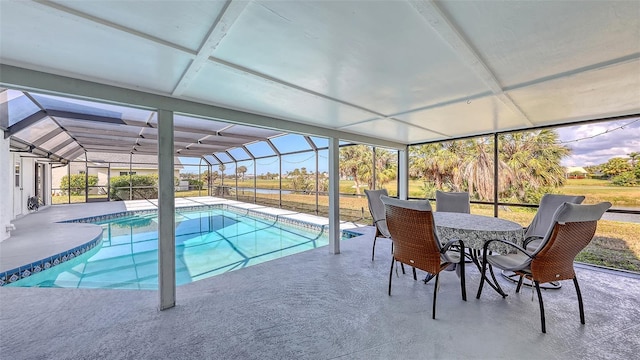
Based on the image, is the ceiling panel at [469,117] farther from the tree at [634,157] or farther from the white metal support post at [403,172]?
the tree at [634,157]

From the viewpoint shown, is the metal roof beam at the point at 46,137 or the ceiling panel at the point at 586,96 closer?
the ceiling panel at the point at 586,96

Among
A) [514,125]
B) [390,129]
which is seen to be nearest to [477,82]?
[390,129]

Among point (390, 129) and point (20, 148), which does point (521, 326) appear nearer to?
point (390, 129)

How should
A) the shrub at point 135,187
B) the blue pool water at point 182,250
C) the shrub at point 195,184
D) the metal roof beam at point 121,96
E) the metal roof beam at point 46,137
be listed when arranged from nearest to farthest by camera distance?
the metal roof beam at point 121,96 < the blue pool water at point 182,250 < the metal roof beam at point 46,137 < the shrub at point 135,187 < the shrub at point 195,184

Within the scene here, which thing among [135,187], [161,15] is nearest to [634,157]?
[161,15]

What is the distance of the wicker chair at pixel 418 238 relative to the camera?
225cm

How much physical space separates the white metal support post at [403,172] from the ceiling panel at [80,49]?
5.03 meters

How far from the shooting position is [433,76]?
2.06m

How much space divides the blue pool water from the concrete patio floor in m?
1.09

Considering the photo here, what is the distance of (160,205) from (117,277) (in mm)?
2771

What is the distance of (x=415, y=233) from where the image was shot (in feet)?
7.70

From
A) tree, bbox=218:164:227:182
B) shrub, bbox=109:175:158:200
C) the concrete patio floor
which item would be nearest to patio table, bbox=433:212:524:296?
the concrete patio floor

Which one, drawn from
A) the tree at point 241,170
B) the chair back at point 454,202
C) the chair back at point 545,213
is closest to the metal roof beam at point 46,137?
the tree at point 241,170

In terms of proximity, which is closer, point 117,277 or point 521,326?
point 521,326
